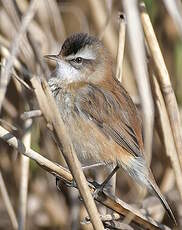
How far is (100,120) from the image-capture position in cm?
380

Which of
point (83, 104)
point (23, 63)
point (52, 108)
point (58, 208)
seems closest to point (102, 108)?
point (83, 104)

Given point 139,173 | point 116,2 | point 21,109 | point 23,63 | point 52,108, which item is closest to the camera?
point 52,108

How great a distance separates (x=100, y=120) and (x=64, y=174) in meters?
0.78

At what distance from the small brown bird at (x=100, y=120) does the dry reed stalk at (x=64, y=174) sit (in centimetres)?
29

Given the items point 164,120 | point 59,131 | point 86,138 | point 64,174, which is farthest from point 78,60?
point 59,131

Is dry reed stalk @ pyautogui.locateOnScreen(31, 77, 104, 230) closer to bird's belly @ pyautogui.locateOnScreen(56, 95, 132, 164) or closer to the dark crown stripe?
bird's belly @ pyautogui.locateOnScreen(56, 95, 132, 164)

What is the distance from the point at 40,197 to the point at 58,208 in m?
0.22

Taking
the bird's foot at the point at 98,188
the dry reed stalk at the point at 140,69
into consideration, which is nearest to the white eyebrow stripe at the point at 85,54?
the bird's foot at the point at 98,188

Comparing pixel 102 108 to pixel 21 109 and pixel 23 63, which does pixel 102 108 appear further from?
pixel 21 109

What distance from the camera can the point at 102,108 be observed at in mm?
3807

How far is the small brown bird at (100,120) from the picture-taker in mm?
3740

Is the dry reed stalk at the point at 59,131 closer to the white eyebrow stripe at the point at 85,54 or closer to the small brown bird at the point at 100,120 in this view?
the small brown bird at the point at 100,120

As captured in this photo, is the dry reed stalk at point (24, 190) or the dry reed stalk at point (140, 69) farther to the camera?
the dry reed stalk at point (24, 190)

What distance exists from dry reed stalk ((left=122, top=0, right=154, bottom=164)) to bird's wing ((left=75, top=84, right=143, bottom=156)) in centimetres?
113
